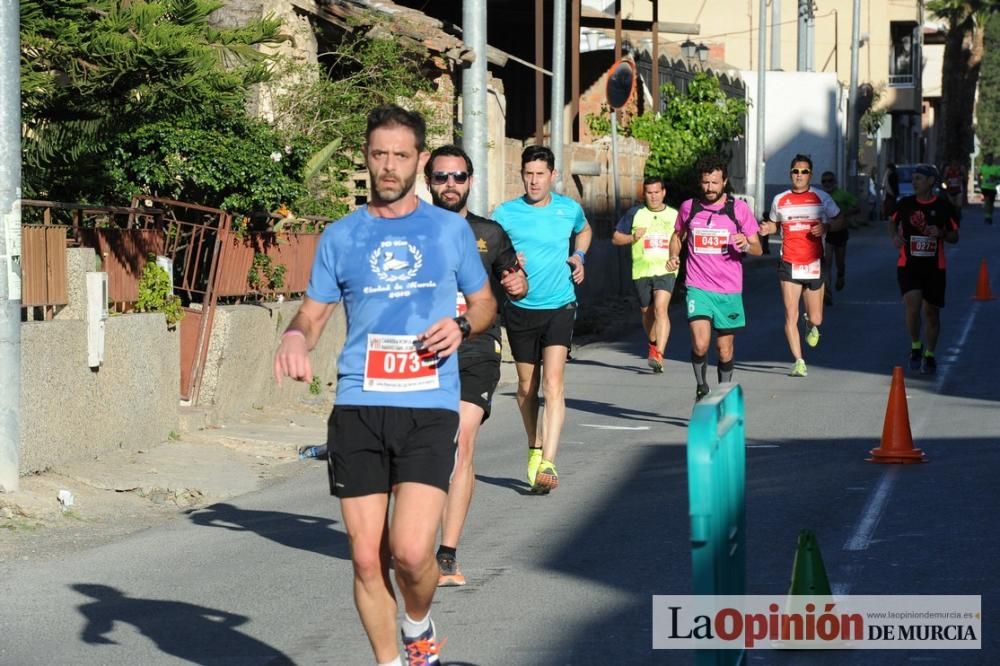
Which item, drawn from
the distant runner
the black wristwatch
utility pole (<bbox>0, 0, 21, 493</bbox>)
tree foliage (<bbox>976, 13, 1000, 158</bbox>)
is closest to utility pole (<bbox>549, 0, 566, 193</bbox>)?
the distant runner

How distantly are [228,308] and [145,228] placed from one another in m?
0.95

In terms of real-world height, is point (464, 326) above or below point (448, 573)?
above

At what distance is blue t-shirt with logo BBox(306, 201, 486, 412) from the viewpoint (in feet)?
17.9

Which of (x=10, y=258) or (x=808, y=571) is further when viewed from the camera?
(x=10, y=258)

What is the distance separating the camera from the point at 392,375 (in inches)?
215

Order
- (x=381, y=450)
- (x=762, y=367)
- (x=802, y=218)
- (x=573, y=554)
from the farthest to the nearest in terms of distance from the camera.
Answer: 1. (x=762, y=367)
2. (x=802, y=218)
3. (x=573, y=554)
4. (x=381, y=450)

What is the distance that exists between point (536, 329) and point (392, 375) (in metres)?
4.45

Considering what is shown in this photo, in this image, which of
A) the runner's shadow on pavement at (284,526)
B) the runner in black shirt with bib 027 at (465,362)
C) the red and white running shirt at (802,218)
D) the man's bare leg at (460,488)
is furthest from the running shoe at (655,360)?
the man's bare leg at (460,488)

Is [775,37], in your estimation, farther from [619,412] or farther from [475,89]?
[619,412]

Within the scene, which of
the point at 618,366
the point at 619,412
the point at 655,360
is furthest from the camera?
the point at 618,366

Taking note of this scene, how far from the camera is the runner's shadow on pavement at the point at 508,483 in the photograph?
10328 mm

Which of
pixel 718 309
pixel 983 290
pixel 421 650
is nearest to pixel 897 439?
pixel 718 309

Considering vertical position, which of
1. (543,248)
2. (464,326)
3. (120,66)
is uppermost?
(120,66)

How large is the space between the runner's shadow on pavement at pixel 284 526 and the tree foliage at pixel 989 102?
11297cm
